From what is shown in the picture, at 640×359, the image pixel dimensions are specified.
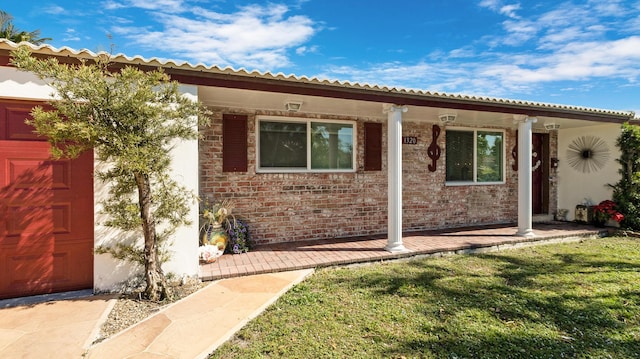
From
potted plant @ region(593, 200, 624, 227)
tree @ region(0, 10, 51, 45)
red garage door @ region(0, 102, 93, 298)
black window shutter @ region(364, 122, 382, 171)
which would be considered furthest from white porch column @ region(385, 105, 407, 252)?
tree @ region(0, 10, 51, 45)

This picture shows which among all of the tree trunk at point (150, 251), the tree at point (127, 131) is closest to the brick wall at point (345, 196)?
the tree at point (127, 131)

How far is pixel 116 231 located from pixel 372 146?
4803mm

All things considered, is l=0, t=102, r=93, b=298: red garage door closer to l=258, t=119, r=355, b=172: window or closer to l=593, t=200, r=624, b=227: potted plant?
l=258, t=119, r=355, b=172: window

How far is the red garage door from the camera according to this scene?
328 centimetres

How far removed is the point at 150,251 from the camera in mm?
3348

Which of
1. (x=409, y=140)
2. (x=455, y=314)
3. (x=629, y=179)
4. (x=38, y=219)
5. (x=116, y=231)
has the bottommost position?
(x=455, y=314)

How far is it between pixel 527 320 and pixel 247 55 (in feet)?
24.1

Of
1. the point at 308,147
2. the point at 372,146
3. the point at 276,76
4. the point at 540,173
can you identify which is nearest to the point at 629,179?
the point at 540,173

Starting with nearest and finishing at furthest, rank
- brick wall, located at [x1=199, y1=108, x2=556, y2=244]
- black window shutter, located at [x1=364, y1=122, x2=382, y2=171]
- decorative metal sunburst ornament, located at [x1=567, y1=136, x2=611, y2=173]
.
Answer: brick wall, located at [x1=199, y1=108, x2=556, y2=244] < black window shutter, located at [x1=364, y1=122, x2=382, y2=171] < decorative metal sunburst ornament, located at [x1=567, y1=136, x2=611, y2=173]

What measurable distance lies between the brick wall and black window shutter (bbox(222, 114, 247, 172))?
0.10 m

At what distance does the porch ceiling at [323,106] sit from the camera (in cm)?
461

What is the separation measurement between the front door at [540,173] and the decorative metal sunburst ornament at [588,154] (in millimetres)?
605

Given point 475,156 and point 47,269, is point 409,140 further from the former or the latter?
point 47,269

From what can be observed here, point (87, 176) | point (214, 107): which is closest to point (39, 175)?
point (87, 176)
